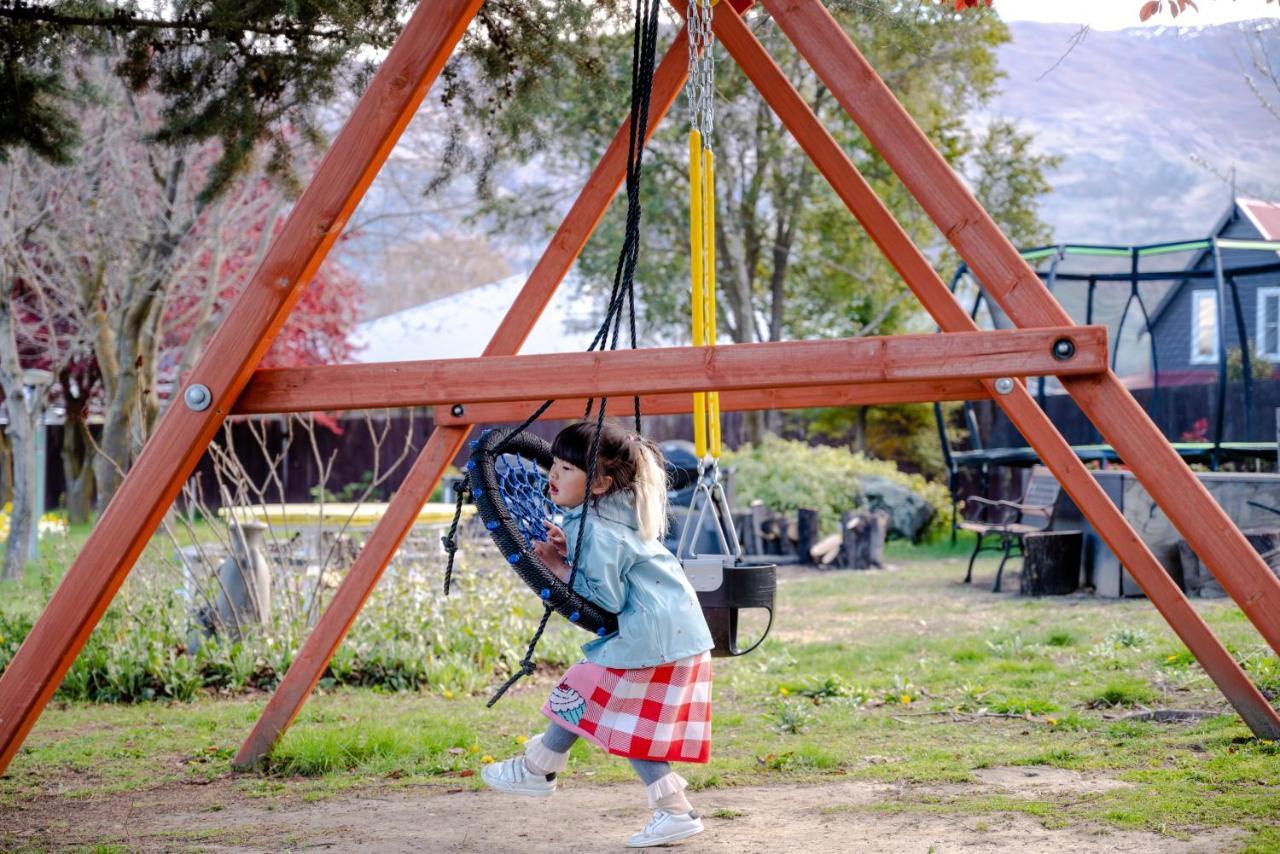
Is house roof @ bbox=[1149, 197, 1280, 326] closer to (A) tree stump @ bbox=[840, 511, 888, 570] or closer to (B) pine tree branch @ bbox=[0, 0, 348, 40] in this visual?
(A) tree stump @ bbox=[840, 511, 888, 570]

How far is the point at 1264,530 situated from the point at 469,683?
579 cm

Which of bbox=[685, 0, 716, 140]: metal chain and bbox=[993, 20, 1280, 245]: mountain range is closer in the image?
bbox=[685, 0, 716, 140]: metal chain

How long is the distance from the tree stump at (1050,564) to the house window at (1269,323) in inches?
337

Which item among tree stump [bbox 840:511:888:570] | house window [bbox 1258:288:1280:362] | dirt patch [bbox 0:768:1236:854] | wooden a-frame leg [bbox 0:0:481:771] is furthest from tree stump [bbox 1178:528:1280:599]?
A: house window [bbox 1258:288:1280:362]

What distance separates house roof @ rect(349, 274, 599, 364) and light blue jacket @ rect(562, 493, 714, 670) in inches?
895

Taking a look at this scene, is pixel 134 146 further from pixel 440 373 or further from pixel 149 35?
pixel 440 373

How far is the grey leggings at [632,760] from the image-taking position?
368 cm

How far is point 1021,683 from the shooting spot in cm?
630

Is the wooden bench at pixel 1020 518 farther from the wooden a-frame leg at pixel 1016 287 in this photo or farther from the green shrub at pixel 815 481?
the wooden a-frame leg at pixel 1016 287

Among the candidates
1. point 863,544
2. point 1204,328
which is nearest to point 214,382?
point 863,544

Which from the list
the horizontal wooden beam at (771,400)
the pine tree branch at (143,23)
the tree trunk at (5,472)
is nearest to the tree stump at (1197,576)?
the horizontal wooden beam at (771,400)

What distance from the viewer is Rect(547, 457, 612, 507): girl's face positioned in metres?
3.74

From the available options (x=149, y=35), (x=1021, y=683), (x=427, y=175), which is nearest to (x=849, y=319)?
(x=427, y=175)

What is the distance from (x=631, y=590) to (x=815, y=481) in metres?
12.0
